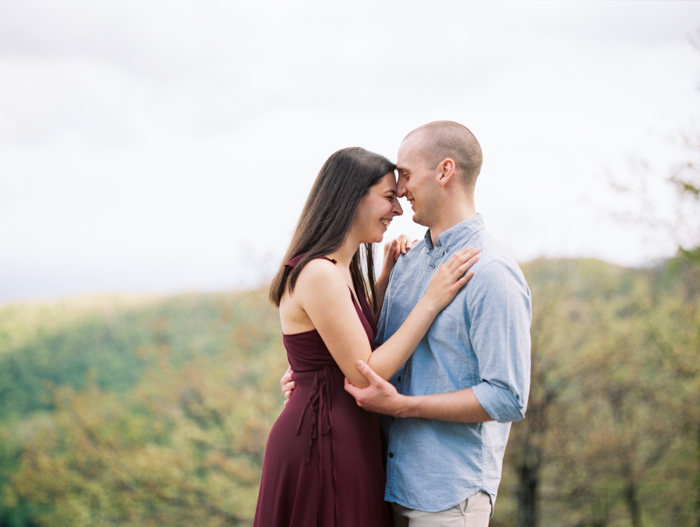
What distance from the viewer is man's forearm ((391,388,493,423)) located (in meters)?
1.75

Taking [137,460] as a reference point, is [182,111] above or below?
above

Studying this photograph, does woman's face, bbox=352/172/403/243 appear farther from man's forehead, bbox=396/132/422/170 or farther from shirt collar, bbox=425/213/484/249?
shirt collar, bbox=425/213/484/249

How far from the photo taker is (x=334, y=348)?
1910 mm

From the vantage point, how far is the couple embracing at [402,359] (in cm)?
178

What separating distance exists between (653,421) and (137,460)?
894cm

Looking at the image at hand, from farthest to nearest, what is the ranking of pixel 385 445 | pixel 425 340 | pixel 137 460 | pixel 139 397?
pixel 139 397, pixel 137 460, pixel 385 445, pixel 425 340

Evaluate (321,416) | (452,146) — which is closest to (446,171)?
(452,146)

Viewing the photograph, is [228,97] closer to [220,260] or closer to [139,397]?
[220,260]

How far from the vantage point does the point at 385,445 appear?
2105mm

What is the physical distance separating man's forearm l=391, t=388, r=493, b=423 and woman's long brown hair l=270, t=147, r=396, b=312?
560 millimetres

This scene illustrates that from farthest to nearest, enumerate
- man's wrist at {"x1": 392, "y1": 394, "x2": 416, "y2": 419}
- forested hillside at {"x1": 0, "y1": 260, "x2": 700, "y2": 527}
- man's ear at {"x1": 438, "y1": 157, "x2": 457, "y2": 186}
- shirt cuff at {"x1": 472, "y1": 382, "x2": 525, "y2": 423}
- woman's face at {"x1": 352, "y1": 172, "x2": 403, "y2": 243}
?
forested hillside at {"x1": 0, "y1": 260, "x2": 700, "y2": 527} → woman's face at {"x1": 352, "y1": 172, "x2": 403, "y2": 243} → man's ear at {"x1": 438, "y1": 157, "x2": 457, "y2": 186} → man's wrist at {"x1": 392, "y1": 394, "x2": 416, "y2": 419} → shirt cuff at {"x1": 472, "y1": 382, "x2": 525, "y2": 423}

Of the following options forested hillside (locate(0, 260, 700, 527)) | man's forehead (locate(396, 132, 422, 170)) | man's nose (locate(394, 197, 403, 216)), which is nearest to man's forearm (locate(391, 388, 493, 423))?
man's nose (locate(394, 197, 403, 216))

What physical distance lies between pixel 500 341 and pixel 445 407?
0.27 metres

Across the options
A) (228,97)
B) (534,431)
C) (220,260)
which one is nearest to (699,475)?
(534,431)
